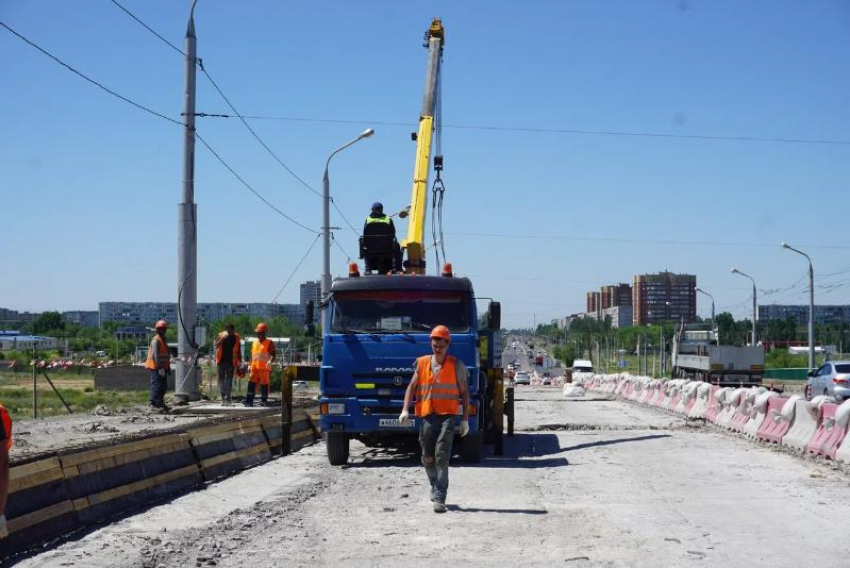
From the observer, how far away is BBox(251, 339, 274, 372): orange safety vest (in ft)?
76.6

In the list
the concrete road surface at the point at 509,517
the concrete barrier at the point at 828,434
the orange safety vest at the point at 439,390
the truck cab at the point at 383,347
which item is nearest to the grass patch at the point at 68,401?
the truck cab at the point at 383,347

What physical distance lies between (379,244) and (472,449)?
5390mm

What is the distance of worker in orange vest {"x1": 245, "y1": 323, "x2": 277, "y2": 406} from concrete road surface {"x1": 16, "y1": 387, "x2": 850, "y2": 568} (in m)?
7.30

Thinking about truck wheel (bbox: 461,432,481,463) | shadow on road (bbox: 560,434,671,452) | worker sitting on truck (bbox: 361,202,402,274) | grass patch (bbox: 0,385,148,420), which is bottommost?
grass patch (bbox: 0,385,148,420)

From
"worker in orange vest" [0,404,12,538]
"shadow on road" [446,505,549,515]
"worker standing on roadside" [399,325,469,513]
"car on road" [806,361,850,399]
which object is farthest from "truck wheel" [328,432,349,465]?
"car on road" [806,361,850,399]

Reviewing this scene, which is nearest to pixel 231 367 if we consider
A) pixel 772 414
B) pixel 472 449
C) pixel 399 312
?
pixel 399 312

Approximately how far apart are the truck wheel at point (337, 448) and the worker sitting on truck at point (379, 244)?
5.03 m

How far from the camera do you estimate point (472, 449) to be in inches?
597

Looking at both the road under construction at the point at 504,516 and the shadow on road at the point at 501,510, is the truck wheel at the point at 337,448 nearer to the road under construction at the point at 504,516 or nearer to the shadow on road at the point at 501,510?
the road under construction at the point at 504,516

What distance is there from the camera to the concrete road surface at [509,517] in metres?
8.17

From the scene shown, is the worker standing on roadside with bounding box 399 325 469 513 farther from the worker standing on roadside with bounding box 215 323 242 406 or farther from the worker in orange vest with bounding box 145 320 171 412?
the worker standing on roadside with bounding box 215 323 242 406

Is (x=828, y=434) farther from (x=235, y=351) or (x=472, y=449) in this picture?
(x=235, y=351)

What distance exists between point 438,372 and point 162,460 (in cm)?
320

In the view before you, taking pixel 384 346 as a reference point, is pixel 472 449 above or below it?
below
